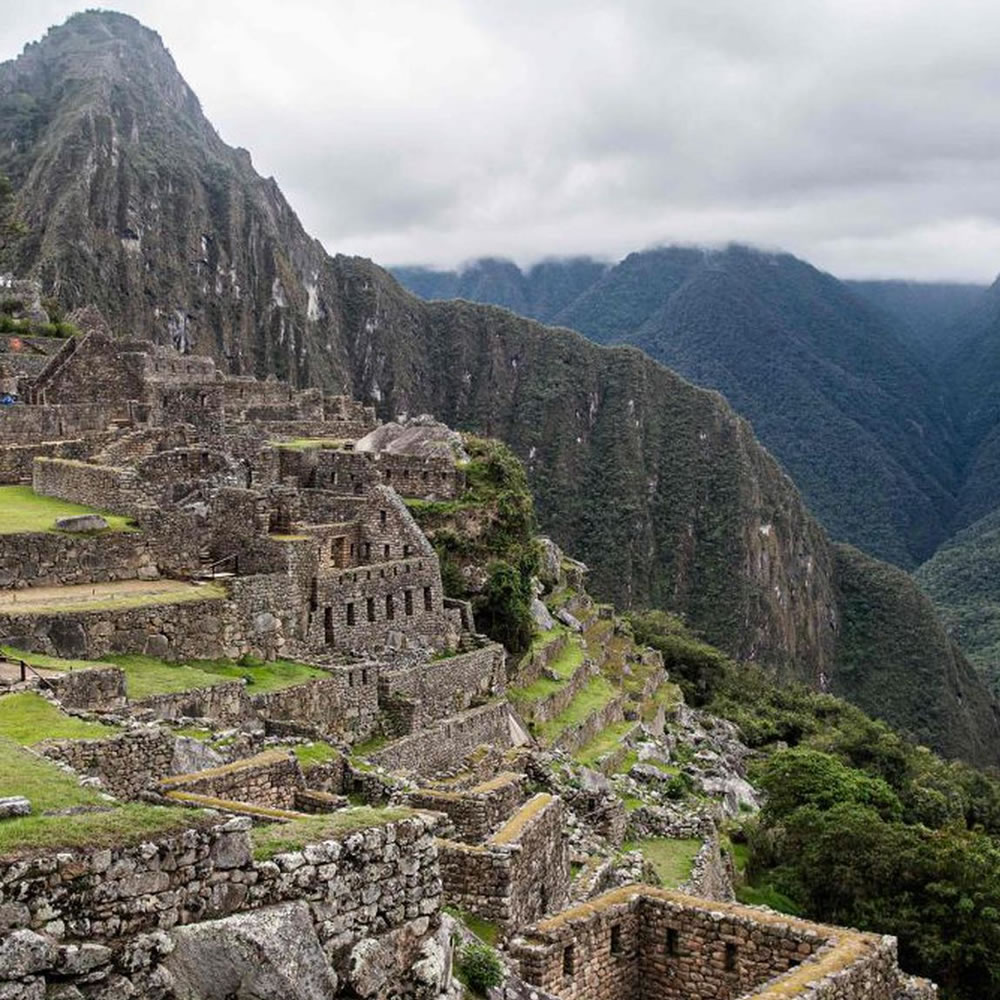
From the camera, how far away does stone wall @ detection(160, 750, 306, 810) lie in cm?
967

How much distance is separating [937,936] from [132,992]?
71.7 feet

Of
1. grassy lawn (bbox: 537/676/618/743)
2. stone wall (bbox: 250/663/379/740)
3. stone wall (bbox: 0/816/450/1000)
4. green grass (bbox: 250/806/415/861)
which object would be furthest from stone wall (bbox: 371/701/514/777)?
stone wall (bbox: 0/816/450/1000)

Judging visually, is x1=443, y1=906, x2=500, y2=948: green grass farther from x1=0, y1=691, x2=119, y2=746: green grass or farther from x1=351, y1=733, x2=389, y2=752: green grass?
x1=351, y1=733, x2=389, y2=752: green grass

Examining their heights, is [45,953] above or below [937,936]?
above

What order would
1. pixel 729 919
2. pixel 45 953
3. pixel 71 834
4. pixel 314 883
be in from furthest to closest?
pixel 729 919
pixel 314 883
pixel 71 834
pixel 45 953

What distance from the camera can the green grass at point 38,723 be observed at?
412 inches

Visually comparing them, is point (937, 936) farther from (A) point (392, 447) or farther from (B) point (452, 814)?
(A) point (392, 447)

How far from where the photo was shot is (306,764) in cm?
1273

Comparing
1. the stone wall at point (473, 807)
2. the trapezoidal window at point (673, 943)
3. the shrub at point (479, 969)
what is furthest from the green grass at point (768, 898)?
the shrub at point (479, 969)

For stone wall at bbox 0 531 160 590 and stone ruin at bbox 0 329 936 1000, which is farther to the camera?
stone wall at bbox 0 531 160 590

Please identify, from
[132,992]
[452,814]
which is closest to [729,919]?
[452,814]

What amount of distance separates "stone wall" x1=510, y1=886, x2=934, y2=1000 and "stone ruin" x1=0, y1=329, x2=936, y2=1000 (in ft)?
0.07

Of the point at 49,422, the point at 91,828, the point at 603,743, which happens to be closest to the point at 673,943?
the point at 91,828

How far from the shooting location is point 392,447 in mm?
33719
